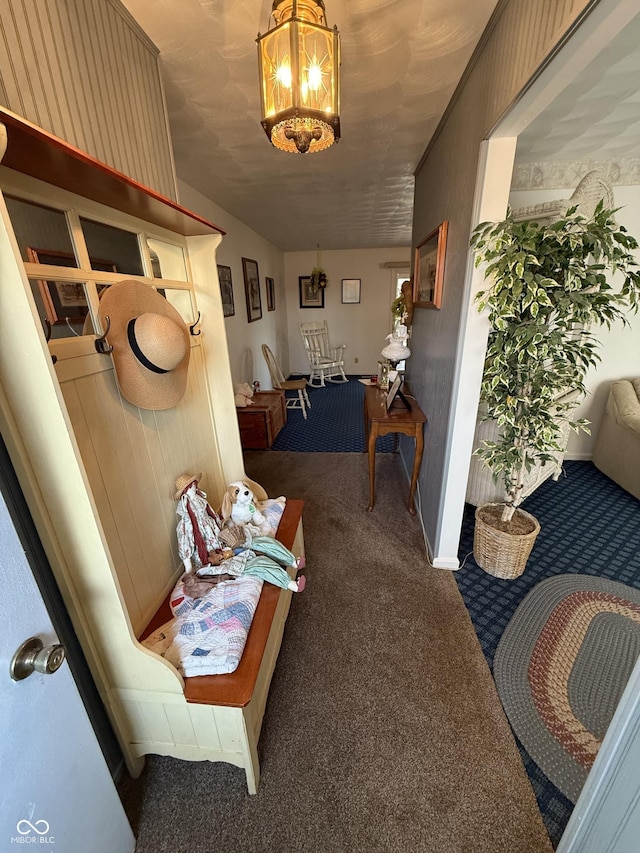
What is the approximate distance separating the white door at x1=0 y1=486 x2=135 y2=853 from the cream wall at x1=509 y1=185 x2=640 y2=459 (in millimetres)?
3245

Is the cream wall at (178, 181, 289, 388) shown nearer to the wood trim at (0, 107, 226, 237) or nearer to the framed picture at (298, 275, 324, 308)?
the framed picture at (298, 275, 324, 308)

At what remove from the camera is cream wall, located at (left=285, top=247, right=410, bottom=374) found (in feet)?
20.2

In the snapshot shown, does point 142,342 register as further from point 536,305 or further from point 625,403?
point 625,403

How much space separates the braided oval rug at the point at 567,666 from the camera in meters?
1.19

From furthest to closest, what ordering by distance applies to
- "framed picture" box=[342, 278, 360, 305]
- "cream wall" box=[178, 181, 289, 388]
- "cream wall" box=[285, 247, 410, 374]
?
"framed picture" box=[342, 278, 360, 305] < "cream wall" box=[285, 247, 410, 374] < "cream wall" box=[178, 181, 289, 388]

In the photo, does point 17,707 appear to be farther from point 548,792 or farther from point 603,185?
point 603,185

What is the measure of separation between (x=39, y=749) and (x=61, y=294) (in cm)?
107

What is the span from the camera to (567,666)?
1.43m

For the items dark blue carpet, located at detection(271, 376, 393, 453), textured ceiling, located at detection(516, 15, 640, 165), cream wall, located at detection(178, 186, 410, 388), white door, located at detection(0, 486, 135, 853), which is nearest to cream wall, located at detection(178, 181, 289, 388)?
cream wall, located at detection(178, 186, 410, 388)

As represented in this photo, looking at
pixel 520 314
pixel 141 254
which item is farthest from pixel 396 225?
pixel 141 254

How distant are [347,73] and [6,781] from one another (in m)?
2.41

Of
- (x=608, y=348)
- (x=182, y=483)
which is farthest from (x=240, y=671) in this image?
(x=608, y=348)

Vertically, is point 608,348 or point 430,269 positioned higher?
point 430,269

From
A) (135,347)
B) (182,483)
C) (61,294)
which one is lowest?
(182,483)
